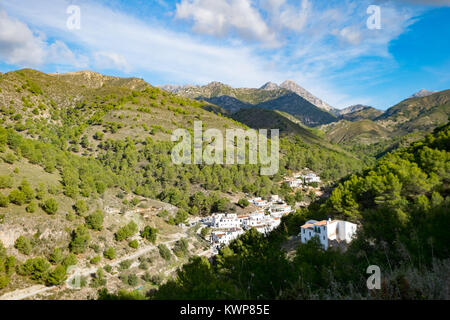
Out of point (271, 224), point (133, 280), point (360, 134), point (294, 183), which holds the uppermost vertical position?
point (360, 134)

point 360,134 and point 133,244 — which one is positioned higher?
point 360,134

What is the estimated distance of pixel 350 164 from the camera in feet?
284

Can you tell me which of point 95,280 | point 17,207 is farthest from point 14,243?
point 95,280

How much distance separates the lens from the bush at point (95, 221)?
25.2 meters

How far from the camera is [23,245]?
19.4 metres

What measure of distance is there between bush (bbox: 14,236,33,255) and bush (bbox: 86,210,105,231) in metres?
5.71

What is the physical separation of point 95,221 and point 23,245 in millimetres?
6410

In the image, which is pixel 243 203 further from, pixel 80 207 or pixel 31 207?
pixel 31 207

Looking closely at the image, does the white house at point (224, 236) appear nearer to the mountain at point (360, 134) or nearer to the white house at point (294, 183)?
the white house at point (294, 183)

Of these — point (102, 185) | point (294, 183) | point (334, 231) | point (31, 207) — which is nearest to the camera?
point (334, 231)

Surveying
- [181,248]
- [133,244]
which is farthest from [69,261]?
[181,248]

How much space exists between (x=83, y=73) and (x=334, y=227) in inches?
4847

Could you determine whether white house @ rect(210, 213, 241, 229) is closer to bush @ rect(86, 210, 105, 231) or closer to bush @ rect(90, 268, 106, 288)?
bush @ rect(86, 210, 105, 231)
